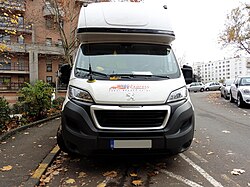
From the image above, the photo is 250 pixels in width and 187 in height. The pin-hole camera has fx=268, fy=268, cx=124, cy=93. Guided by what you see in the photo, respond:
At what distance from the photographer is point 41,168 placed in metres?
4.59

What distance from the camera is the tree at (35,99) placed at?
9.34 metres

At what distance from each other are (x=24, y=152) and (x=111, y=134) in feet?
8.64

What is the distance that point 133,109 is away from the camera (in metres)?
3.98

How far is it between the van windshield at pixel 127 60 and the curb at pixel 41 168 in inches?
67.2

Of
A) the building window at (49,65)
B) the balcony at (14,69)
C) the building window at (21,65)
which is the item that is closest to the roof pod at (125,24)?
the balcony at (14,69)

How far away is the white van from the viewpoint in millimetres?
3982

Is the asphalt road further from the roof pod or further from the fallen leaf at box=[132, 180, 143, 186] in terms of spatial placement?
the roof pod

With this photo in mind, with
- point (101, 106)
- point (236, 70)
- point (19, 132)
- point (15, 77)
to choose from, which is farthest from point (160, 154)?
point (236, 70)

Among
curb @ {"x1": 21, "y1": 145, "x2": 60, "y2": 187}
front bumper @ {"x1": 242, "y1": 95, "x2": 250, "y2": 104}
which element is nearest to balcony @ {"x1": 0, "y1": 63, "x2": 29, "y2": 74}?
front bumper @ {"x1": 242, "y1": 95, "x2": 250, "y2": 104}

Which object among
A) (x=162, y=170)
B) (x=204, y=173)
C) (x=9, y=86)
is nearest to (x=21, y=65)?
(x=9, y=86)

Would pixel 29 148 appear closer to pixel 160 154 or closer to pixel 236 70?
pixel 160 154

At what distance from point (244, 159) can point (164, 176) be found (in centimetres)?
183

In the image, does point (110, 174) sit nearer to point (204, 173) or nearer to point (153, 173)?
point (153, 173)

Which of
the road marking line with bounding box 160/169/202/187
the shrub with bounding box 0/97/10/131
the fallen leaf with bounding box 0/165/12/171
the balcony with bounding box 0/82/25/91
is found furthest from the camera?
the balcony with bounding box 0/82/25/91
